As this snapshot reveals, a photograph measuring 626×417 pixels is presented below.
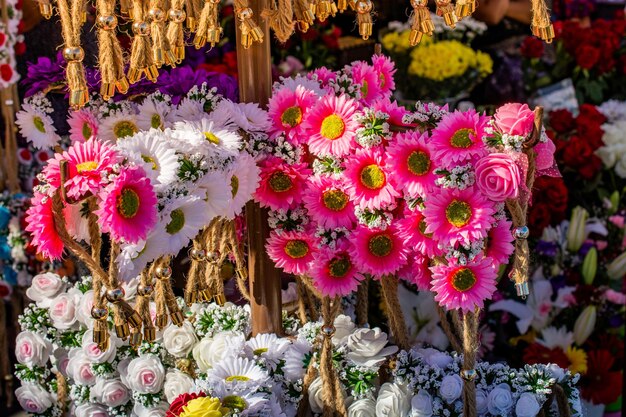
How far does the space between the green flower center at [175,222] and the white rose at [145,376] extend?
441mm

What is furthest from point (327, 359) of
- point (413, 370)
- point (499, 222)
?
point (499, 222)

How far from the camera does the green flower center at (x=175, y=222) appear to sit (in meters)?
1.38

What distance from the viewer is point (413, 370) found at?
5.25 ft

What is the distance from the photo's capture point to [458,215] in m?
1.43

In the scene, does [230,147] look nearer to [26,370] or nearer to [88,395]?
[88,395]

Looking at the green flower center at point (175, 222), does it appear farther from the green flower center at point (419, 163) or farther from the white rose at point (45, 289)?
the white rose at point (45, 289)

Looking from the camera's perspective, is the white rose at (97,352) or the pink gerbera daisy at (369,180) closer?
the pink gerbera daisy at (369,180)

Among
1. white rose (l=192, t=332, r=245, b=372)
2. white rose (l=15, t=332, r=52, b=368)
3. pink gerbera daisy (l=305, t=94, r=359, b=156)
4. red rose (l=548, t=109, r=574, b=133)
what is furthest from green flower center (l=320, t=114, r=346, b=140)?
red rose (l=548, t=109, r=574, b=133)

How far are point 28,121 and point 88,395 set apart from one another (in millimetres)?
576

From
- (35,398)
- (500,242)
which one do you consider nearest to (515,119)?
(500,242)

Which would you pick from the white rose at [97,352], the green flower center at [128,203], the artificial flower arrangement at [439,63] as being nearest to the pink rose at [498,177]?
the green flower center at [128,203]

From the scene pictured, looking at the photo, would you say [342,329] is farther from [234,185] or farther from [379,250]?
[234,185]

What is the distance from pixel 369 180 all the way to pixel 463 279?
0.24 metres

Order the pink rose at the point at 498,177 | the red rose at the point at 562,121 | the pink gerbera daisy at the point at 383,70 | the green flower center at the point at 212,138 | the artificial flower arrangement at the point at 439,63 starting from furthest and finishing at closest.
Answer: the artificial flower arrangement at the point at 439,63
the red rose at the point at 562,121
the pink gerbera daisy at the point at 383,70
the green flower center at the point at 212,138
the pink rose at the point at 498,177
